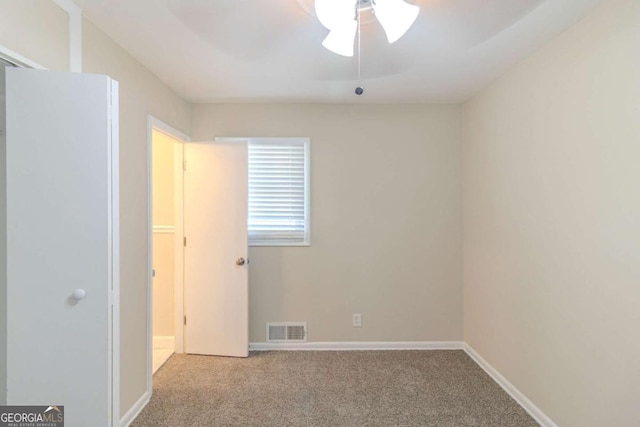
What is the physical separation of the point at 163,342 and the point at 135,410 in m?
1.09

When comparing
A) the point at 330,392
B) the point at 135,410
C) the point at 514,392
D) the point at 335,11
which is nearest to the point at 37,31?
the point at 335,11

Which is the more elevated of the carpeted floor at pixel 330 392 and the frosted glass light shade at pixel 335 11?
the frosted glass light shade at pixel 335 11

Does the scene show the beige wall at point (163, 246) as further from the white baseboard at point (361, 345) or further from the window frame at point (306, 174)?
the white baseboard at point (361, 345)

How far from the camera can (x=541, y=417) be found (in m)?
1.97

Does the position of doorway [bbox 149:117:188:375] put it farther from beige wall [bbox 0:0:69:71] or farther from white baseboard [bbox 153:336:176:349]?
beige wall [bbox 0:0:69:71]

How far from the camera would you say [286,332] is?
305cm

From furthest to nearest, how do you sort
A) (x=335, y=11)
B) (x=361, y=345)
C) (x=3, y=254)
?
(x=361, y=345) < (x=3, y=254) < (x=335, y=11)

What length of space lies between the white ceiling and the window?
1.99ft

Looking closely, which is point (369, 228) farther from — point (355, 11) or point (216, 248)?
point (355, 11)

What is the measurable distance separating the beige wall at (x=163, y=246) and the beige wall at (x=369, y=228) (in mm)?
470

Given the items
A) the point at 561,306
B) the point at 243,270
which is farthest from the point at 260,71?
the point at 561,306

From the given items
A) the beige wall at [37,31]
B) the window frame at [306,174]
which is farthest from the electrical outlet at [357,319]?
the beige wall at [37,31]

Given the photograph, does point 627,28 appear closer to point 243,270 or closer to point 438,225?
point 438,225

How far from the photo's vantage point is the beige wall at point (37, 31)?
1.27 m
